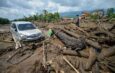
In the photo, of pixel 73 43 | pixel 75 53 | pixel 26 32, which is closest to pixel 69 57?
pixel 75 53

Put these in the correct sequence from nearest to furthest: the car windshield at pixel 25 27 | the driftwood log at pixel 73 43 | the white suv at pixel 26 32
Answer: the driftwood log at pixel 73 43, the white suv at pixel 26 32, the car windshield at pixel 25 27

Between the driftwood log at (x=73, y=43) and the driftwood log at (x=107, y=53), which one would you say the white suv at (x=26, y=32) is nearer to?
the driftwood log at (x=73, y=43)

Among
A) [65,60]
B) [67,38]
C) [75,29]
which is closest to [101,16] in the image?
[75,29]

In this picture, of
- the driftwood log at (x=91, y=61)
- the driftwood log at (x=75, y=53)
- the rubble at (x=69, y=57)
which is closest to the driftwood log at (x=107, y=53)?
the rubble at (x=69, y=57)

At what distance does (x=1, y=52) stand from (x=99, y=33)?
7.97 m

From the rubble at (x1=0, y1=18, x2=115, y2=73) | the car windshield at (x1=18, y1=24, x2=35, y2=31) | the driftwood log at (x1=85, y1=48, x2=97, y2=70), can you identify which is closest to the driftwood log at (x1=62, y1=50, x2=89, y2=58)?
the rubble at (x1=0, y1=18, x2=115, y2=73)

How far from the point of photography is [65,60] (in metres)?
8.07

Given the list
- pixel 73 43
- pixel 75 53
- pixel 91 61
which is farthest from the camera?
pixel 73 43

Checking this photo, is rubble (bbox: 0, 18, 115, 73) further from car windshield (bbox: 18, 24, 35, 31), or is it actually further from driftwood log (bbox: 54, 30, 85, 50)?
car windshield (bbox: 18, 24, 35, 31)

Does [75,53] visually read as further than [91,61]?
Yes

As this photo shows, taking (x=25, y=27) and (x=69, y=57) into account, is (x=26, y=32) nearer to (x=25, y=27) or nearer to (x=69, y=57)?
(x=25, y=27)

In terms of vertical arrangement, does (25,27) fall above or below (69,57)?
above

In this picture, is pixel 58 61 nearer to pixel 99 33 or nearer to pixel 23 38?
pixel 99 33

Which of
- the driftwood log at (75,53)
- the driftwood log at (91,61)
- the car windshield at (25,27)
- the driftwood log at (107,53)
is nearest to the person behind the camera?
the driftwood log at (91,61)
